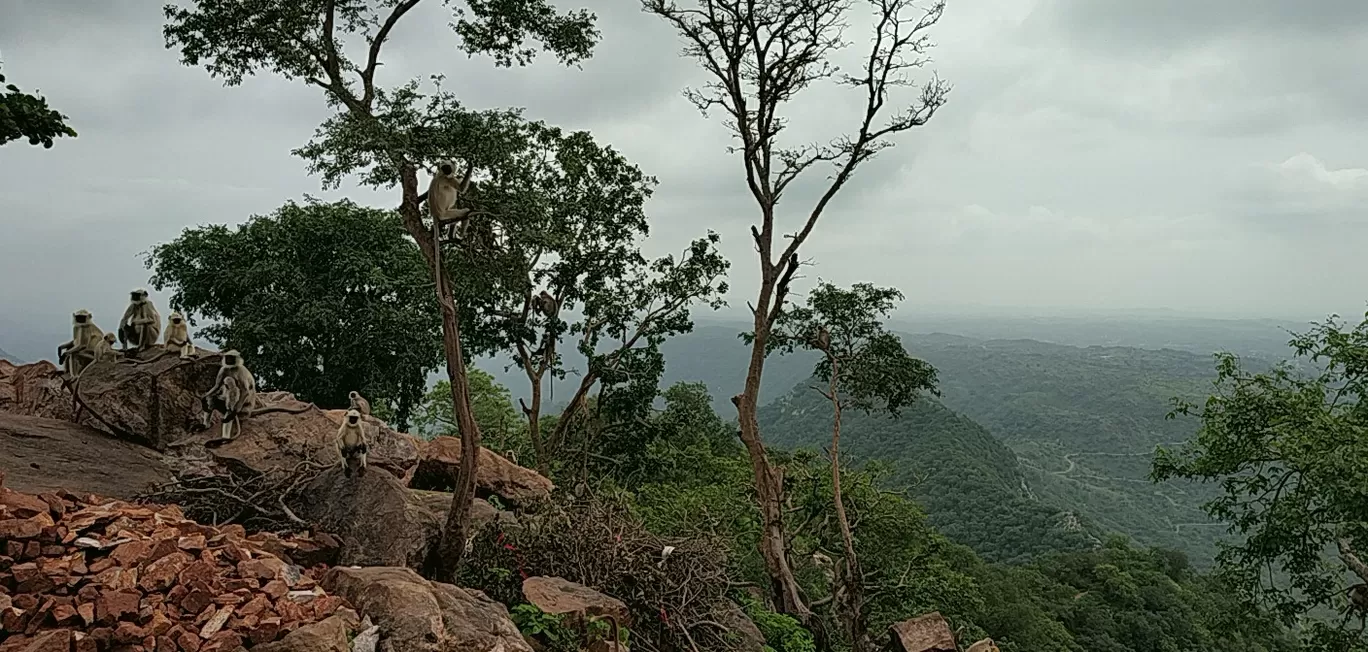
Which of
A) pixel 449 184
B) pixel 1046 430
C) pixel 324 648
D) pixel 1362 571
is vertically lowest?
pixel 1046 430

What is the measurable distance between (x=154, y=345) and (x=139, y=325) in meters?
0.30

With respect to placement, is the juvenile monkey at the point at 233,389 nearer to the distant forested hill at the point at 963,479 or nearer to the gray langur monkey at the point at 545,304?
the gray langur monkey at the point at 545,304

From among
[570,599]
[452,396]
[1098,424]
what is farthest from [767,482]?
[1098,424]

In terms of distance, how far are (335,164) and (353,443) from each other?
8.69 feet

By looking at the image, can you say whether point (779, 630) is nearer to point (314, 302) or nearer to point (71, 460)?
point (71, 460)

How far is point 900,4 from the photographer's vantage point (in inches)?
423

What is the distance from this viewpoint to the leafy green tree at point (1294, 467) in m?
11.1

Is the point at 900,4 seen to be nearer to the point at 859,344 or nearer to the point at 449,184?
the point at 859,344

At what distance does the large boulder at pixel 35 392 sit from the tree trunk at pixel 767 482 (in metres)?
8.68

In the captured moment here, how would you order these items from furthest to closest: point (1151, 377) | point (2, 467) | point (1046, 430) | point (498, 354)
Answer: point (1151, 377) < point (1046, 430) < point (498, 354) < point (2, 467)

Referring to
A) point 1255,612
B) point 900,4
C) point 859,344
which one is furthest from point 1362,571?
point 900,4

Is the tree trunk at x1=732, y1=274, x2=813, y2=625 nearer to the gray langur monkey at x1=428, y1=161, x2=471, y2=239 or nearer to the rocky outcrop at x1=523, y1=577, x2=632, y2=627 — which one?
the rocky outcrop at x1=523, y1=577, x2=632, y2=627

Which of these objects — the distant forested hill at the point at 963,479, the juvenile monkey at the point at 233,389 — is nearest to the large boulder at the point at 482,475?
the juvenile monkey at the point at 233,389

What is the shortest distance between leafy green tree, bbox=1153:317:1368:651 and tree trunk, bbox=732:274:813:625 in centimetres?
702
